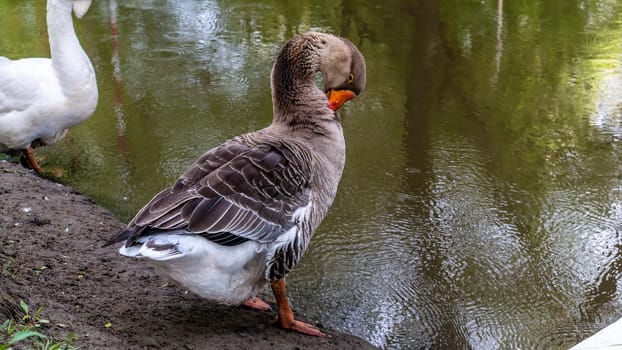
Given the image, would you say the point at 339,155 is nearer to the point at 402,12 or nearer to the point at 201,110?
the point at 201,110

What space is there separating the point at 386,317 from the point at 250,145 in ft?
3.61

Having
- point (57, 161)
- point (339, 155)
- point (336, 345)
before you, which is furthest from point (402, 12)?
point (336, 345)

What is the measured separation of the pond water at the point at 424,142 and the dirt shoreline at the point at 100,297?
0.40 metres

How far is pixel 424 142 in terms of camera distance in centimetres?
524

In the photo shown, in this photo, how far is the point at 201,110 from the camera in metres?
5.80

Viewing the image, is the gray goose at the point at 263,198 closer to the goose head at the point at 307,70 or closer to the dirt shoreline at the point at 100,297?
the goose head at the point at 307,70

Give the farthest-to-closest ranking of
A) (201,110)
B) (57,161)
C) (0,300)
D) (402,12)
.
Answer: (402,12) → (201,110) → (57,161) → (0,300)

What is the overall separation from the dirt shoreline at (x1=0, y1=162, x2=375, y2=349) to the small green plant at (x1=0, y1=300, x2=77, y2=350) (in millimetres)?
44

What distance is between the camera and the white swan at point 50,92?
4.57m

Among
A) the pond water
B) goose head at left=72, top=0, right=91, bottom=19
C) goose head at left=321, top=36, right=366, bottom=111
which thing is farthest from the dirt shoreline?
goose head at left=72, top=0, right=91, bottom=19

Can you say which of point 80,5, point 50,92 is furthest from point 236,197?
point 80,5

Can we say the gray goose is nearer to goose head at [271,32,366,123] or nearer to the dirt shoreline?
goose head at [271,32,366,123]

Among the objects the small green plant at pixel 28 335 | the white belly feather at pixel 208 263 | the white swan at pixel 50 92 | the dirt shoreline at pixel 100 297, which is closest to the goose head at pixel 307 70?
the white belly feather at pixel 208 263

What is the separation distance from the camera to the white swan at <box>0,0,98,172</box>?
4.57 m
